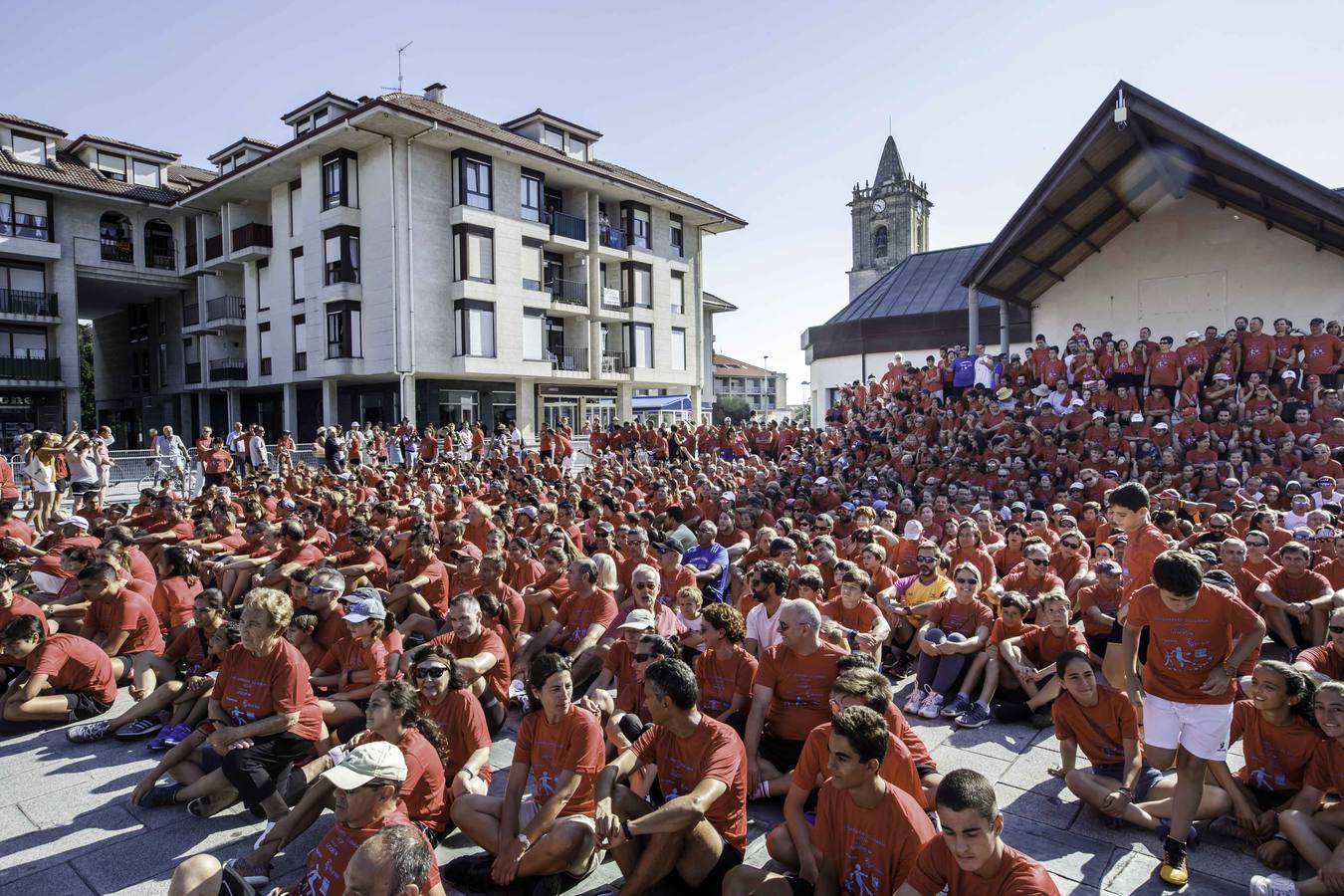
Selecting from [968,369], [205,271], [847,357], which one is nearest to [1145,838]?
[968,369]

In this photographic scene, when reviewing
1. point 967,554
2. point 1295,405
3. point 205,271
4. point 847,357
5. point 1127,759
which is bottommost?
point 1127,759

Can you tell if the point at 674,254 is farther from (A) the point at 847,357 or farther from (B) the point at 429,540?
(B) the point at 429,540

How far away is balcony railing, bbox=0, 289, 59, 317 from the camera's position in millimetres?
30078

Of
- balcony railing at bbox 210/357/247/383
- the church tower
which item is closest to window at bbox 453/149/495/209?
balcony railing at bbox 210/357/247/383

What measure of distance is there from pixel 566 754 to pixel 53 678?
16.8 feet

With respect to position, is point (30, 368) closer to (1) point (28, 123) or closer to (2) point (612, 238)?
(1) point (28, 123)

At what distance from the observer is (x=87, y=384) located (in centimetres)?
5006

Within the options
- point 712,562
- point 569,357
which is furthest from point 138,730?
point 569,357

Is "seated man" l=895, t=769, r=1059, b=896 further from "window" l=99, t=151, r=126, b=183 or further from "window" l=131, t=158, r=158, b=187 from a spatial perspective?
"window" l=99, t=151, r=126, b=183

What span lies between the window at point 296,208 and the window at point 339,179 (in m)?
2.02

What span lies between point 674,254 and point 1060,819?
3570 centimetres

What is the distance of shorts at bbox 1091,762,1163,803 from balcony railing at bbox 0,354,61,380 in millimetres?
38200

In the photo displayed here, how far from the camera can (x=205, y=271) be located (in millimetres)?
34750

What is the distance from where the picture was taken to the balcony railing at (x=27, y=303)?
3008 centimetres
